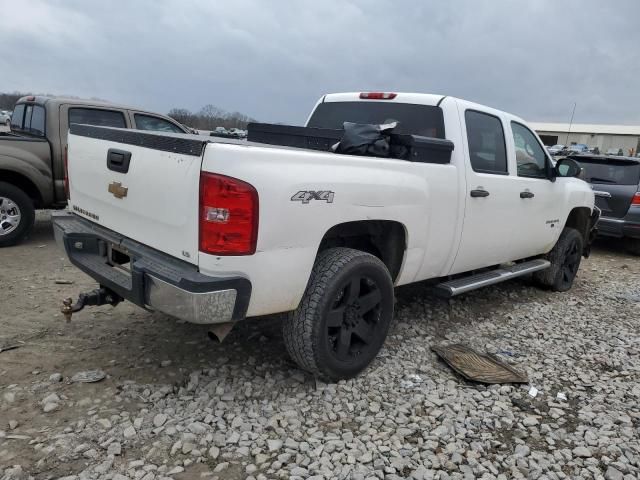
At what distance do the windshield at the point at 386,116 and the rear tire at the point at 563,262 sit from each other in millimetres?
2657

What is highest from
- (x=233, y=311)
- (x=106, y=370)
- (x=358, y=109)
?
(x=358, y=109)

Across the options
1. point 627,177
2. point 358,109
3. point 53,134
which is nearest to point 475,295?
point 358,109

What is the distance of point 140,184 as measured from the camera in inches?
113

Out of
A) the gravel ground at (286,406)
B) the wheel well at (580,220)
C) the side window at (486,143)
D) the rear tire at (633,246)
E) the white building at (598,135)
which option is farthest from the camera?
the white building at (598,135)

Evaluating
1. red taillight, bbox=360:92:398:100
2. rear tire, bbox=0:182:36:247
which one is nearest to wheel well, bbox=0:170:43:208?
rear tire, bbox=0:182:36:247

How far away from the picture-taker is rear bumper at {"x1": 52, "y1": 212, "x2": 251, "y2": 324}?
2492mm

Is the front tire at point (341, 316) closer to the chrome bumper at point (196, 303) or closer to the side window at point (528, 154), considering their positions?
the chrome bumper at point (196, 303)

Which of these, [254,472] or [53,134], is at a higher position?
[53,134]

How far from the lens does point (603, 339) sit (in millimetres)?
4496

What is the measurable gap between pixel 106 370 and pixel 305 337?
1387 millimetres

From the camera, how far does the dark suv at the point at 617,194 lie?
8117mm

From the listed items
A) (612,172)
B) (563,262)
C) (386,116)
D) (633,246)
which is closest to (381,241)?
(386,116)

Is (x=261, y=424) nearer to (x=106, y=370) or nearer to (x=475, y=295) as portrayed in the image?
(x=106, y=370)

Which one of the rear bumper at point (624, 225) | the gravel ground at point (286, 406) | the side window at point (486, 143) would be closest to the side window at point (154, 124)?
the gravel ground at point (286, 406)
